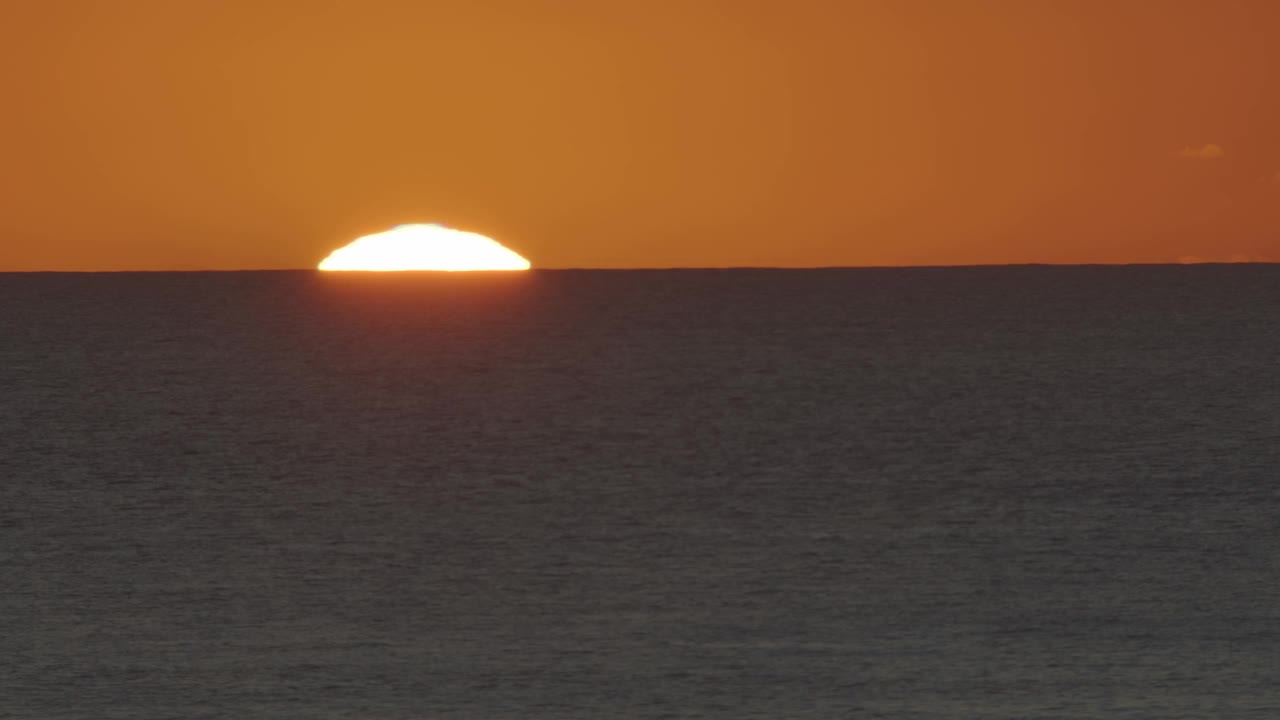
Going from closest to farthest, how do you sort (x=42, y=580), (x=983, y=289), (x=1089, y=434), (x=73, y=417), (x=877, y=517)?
1. (x=42, y=580)
2. (x=877, y=517)
3. (x=1089, y=434)
4. (x=73, y=417)
5. (x=983, y=289)

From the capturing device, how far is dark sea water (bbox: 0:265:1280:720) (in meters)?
17.7

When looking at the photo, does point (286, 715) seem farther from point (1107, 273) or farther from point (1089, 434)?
point (1107, 273)

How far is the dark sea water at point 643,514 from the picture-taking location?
17672mm

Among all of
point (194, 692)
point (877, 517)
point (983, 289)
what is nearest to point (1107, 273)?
point (983, 289)

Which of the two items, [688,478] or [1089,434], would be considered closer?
[688,478]

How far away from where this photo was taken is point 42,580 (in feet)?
83.7

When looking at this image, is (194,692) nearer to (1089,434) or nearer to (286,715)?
(286,715)

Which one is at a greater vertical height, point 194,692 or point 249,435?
point 249,435

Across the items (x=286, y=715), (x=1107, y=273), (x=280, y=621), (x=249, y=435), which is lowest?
(x=286, y=715)

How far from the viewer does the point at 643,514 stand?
36.9 metres

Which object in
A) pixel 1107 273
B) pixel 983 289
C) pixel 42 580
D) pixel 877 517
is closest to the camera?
pixel 42 580

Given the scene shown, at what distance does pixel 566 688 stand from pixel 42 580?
1124 centimetres

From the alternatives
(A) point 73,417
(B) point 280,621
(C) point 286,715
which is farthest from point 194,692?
(A) point 73,417

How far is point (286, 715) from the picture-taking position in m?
15.5
